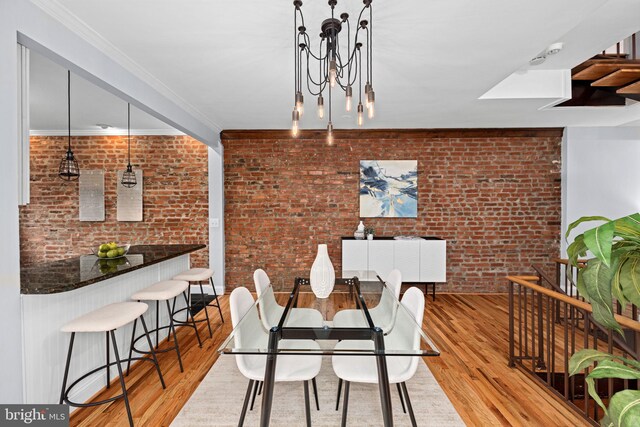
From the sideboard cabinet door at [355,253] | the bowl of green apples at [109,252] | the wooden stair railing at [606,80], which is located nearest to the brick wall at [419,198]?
the sideboard cabinet door at [355,253]

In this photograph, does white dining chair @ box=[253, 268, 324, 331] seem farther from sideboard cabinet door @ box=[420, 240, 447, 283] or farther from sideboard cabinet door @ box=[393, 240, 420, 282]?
sideboard cabinet door @ box=[420, 240, 447, 283]

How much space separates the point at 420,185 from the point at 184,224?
146 inches

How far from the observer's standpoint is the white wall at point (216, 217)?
4812mm

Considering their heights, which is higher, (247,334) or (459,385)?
(247,334)

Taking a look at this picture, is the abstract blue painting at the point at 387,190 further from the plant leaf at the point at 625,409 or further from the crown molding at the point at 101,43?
the plant leaf at the point at 625,409

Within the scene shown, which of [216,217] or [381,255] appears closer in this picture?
[381,255]

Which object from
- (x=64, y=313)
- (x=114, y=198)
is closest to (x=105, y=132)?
(x=114, y=198)

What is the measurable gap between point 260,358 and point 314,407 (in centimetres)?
62

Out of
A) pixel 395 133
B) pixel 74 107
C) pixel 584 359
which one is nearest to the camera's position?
pixel 584 359

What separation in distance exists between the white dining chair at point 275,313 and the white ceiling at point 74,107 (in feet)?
8.83

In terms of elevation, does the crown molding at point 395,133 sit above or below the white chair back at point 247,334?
above

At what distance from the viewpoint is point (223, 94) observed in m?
3.31

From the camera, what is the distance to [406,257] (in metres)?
4.45

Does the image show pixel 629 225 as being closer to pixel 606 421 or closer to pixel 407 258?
pixel 606 421
